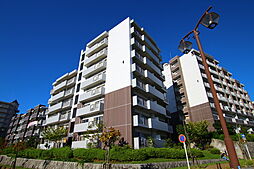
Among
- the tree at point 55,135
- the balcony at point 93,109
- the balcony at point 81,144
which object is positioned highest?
the balcony at point 93,109

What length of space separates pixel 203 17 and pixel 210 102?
34.9 m

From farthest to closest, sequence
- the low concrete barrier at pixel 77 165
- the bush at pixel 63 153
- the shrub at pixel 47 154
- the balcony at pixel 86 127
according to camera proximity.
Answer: the balcony at pixel 86 127 → the shrub at pixel 47 154 → the bush at pixel 63 153 → the low concrete barrier at pixel 77 165

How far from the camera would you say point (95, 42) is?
116ft

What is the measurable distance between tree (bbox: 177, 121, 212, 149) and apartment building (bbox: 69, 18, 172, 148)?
12.8ft

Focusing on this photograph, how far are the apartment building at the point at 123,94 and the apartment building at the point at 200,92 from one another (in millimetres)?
11428

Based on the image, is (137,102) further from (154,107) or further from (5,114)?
(5,114)

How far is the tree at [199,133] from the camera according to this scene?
2596cm

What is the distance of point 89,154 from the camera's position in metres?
17.0

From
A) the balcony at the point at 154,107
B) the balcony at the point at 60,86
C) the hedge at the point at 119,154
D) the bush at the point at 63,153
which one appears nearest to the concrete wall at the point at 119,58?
the balcony at the point at 154,107

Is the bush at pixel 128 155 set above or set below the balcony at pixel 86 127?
below

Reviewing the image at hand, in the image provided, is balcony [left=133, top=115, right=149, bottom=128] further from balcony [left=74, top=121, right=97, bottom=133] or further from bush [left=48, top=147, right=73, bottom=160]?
bush [left=48, top=147, right=73, bottom=160]

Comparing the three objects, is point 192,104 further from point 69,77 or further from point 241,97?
point 69,77

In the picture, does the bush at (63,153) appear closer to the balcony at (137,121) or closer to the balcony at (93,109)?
the balcony at (93,109)

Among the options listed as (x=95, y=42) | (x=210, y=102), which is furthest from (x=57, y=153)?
(x=210, y=102)
